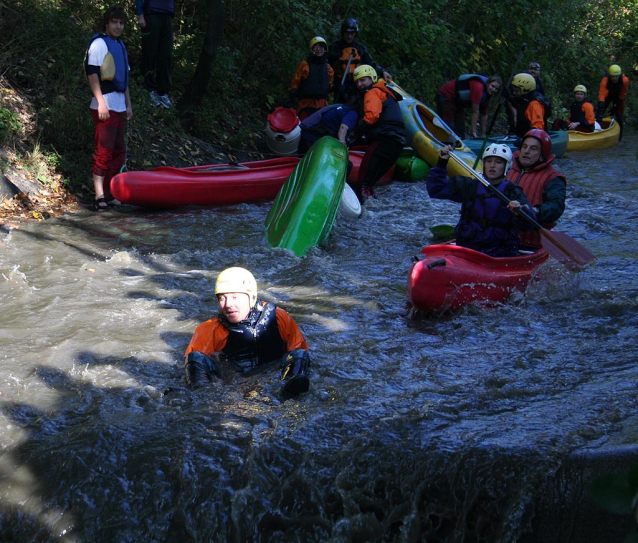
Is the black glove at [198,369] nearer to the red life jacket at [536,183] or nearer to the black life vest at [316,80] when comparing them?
the red life jacket at [536,183]

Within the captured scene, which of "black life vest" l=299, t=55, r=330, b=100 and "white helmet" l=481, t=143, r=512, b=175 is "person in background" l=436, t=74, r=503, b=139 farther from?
"white helmet" l=481, t=143, r=512, b=175

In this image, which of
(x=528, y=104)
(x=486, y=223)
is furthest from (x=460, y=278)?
(x=528, y=104)

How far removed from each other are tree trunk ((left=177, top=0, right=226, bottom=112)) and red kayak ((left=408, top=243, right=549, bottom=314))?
5322mm

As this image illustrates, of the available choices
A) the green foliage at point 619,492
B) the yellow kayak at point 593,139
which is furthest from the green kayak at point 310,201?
the yellow kayak at point 593,139

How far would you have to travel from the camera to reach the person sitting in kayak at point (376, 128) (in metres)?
9.07

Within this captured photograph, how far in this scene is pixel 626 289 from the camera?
5.85 metres

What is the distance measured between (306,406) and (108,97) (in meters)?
5.04

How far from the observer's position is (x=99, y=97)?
7.60m

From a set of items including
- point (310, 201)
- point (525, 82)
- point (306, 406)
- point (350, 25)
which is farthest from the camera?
point (350, 25)

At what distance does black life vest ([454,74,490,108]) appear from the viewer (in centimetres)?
1254

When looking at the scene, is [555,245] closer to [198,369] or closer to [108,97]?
[198,369]

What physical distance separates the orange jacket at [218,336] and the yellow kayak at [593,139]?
11.2 metres

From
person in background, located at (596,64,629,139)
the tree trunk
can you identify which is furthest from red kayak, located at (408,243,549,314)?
person in background, located at (596,64,629,139)

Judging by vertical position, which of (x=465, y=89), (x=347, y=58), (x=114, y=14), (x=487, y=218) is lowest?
(x=487, y=218)
